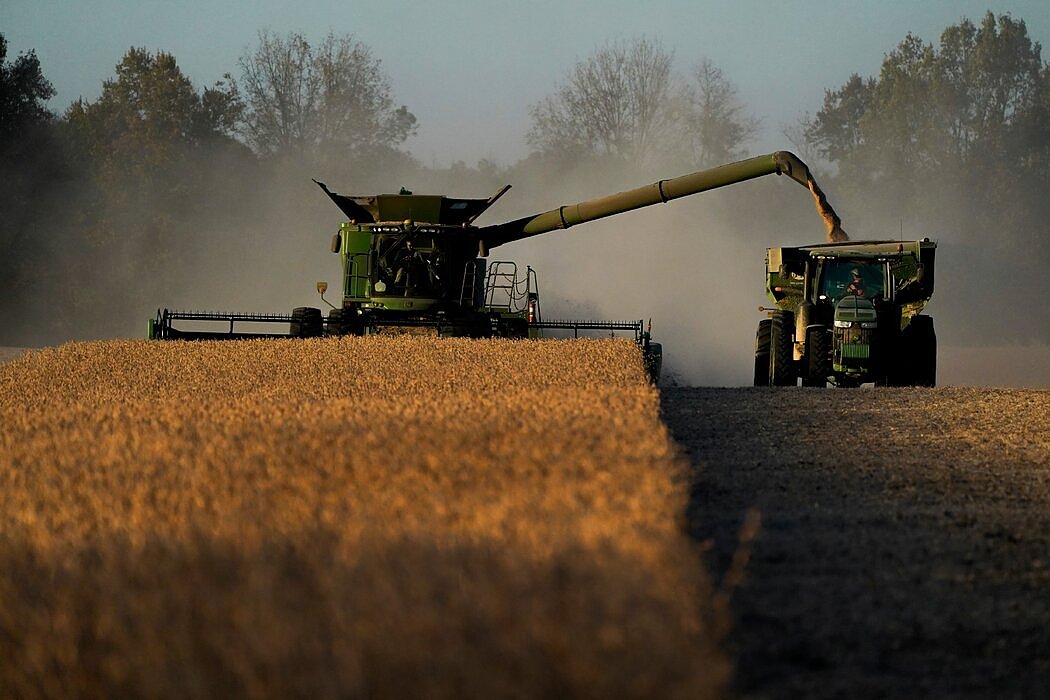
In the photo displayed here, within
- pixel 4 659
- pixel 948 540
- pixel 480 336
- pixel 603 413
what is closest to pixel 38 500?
pixel 4 659

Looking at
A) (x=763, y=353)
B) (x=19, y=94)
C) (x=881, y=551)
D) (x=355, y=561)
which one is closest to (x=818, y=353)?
(x=763, y=353)

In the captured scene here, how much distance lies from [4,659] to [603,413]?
5333 mm

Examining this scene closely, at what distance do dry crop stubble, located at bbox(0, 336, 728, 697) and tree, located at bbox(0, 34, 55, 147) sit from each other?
4301cm

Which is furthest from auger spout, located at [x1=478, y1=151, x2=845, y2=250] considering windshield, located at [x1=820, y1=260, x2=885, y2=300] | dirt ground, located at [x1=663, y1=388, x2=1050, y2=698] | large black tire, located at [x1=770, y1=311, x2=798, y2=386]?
dirt ground, located at [x1=663, y1=388, x2=1050, y2=698]

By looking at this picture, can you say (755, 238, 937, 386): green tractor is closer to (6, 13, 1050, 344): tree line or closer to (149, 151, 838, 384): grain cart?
(149, 151, 838, 384): grain cart

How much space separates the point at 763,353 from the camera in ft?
72.8

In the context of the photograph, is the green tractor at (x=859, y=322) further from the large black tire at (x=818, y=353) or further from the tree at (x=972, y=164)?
the tree at (x=972, y=164)

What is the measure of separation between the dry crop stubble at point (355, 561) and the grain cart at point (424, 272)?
13.9m

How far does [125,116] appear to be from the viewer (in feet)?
181

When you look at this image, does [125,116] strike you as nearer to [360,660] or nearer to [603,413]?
[603,413]

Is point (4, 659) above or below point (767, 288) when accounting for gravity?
below

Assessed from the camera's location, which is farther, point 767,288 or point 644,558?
point 767,288

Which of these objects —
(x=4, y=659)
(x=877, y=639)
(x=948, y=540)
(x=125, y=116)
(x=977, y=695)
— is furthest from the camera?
(x=125, y=116)

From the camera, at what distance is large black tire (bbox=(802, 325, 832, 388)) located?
20.3 m
